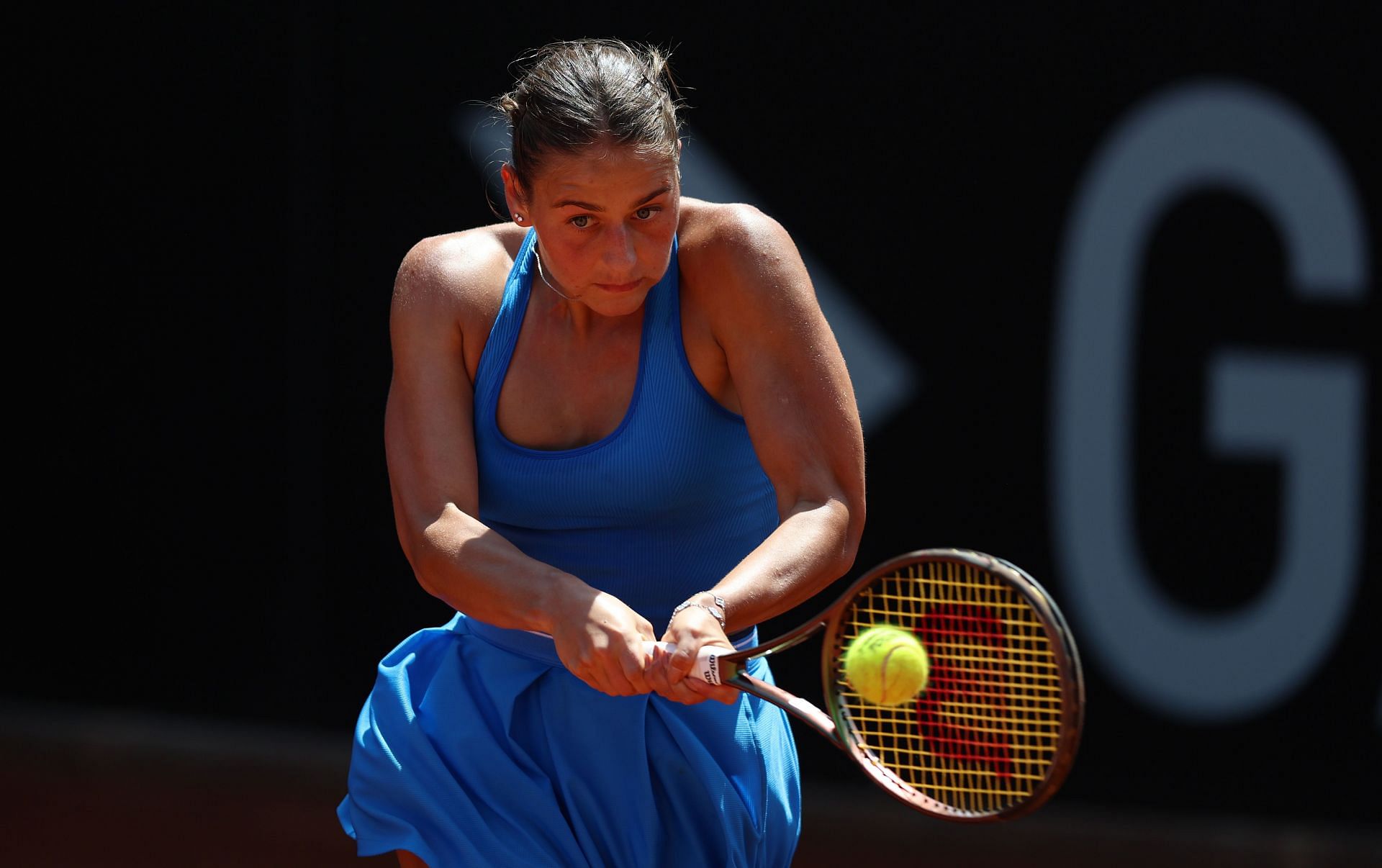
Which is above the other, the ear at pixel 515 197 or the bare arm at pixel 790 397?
the ear at pixel 515 197

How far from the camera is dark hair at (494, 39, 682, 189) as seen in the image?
6.25 ft

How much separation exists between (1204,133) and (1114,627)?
1154 millimetres

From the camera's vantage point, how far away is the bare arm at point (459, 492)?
1.85 m

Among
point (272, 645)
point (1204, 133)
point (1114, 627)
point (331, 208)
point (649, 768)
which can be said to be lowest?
point (272, 645)

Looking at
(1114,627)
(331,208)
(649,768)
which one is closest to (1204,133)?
(1114,627)

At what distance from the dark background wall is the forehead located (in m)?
2.27

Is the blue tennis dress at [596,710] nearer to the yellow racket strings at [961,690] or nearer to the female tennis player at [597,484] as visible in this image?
the female tennis player at [597,484]

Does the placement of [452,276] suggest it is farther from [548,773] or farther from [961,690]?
[961,690]

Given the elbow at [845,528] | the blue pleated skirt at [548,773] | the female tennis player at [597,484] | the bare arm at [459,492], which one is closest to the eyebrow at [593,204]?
the female tennis player at [597,484]

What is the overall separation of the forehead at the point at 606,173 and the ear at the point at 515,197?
109 millimetres

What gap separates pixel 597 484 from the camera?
2.03 meters

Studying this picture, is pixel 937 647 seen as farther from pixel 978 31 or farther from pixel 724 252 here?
pixel 978 31

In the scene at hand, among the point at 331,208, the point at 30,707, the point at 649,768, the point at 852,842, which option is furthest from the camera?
the point at 30,707

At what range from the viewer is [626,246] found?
1925 millimetres
